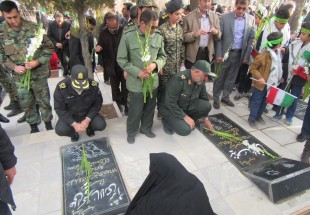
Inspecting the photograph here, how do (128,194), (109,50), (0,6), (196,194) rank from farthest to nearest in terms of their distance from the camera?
(109,50)
(0,6)
(128,194)
(196,194)

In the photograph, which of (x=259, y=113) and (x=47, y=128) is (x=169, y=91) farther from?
(x=47, y=128)

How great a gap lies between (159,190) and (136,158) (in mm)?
1658

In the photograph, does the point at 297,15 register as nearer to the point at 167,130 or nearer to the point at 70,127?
the point at 167,130

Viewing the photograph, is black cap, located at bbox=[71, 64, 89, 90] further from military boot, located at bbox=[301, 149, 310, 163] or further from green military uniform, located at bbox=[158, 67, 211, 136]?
military boot, located at bbox=[301, 149, 310, 163]

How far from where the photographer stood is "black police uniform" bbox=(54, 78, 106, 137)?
11.0 ft

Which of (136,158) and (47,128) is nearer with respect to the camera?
(136,158)

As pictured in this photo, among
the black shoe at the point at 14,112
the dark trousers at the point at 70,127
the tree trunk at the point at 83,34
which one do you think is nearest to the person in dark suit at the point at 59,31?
the black shoe at the point at 14,112

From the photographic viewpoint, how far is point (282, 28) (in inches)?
170

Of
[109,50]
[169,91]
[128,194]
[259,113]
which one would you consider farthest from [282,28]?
[128,194]

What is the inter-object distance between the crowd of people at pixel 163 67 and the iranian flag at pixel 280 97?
130 mm

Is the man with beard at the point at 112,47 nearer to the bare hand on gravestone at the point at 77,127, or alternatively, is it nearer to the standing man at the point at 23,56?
the standing man at the point at 23,56

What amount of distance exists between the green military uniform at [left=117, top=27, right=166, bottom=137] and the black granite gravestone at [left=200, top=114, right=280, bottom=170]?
1129mm

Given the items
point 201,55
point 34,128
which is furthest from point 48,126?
point 201,55

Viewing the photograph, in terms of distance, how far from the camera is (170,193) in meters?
1.67
